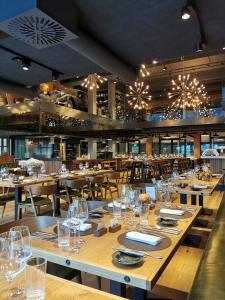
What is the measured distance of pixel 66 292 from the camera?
1.11m

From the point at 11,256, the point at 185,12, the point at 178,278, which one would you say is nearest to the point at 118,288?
the point at 11,256

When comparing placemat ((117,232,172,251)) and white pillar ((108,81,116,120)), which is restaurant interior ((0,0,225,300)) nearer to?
placemat ((117,232,172,251))

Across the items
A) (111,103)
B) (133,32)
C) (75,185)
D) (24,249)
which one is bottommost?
(75,185)

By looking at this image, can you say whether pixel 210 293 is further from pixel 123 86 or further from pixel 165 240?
pixel 123 86

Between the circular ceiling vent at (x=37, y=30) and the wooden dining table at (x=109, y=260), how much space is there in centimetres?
235

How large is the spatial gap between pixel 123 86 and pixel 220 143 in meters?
8.91

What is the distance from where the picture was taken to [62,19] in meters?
2.98

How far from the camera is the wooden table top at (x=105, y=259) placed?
124 centimetres

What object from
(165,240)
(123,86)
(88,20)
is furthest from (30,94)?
(123,86)

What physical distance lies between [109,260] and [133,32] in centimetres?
343

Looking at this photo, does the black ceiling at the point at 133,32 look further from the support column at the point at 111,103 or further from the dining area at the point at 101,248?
the support column at the point at 111,103

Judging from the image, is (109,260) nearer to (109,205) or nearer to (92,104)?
(109,205)

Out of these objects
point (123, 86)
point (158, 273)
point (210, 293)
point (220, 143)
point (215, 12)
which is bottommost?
point (210, 293)

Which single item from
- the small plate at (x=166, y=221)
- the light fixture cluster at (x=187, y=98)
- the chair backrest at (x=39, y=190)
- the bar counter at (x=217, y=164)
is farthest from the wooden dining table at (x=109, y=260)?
the light fixture cluster at (x=187, y=98)
